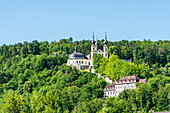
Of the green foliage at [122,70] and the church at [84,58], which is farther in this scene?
the church at [84,58]

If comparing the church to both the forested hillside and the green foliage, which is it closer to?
the forested hillside

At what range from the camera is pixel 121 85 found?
97.1 m

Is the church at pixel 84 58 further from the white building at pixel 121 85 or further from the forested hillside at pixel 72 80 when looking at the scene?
the white building at pixel 121 85

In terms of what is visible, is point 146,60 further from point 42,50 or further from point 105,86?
point 42,50

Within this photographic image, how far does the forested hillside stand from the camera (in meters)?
76.7

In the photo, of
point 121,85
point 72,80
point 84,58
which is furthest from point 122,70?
point 84,58

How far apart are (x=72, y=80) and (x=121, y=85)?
16.0m

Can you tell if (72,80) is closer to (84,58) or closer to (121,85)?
(121,85)

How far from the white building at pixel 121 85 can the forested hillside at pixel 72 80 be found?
71.1 inches

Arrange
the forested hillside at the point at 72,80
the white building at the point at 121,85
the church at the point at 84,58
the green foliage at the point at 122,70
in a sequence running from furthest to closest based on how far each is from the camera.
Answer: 1. the church at the point at 84,58
2. the green foliage at the point at 122,70
3. the white building at the point at 121,85
4. the forested hillside at the point at 72,80

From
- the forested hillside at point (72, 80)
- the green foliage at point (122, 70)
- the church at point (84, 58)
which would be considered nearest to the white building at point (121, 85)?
the forested hillside at point (72, 80)

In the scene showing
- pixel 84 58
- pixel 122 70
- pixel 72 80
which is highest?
pixel 84 58

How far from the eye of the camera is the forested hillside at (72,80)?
76688 mm

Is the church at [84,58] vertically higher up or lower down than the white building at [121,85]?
higher up
